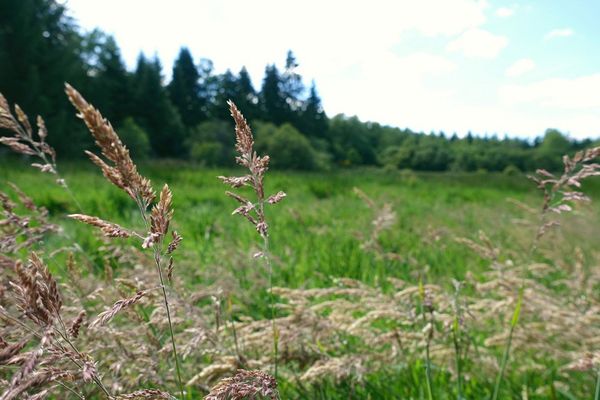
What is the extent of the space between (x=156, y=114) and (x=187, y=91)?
996 centimetres

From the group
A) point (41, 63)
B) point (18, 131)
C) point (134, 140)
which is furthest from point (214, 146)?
point (18, 131)

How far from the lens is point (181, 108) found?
5153 centimetres

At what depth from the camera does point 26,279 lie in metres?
0.55

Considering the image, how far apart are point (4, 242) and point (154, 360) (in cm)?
52

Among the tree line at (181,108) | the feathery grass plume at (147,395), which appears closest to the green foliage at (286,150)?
the tree line at (181,108)

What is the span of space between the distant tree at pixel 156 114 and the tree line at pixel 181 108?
104 mm

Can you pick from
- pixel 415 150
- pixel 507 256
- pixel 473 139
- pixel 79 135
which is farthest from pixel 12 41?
pixel 473 139

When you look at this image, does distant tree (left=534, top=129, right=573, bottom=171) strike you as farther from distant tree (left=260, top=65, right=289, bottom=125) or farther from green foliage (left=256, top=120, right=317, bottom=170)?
green foliage (left=256, top=120, right=317, bottom=170)

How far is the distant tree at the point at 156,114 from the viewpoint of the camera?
43156 millimetres

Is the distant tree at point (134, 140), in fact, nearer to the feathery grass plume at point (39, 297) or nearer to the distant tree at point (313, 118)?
the distant tree at point (313, 118)

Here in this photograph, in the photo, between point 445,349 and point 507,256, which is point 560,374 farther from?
point 507,256

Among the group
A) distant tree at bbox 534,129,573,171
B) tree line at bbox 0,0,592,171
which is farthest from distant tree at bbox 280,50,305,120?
distant tree at bbox 534,129,573,171

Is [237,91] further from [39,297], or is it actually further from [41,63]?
[39,297]

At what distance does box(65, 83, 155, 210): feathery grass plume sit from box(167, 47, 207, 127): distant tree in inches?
2060
